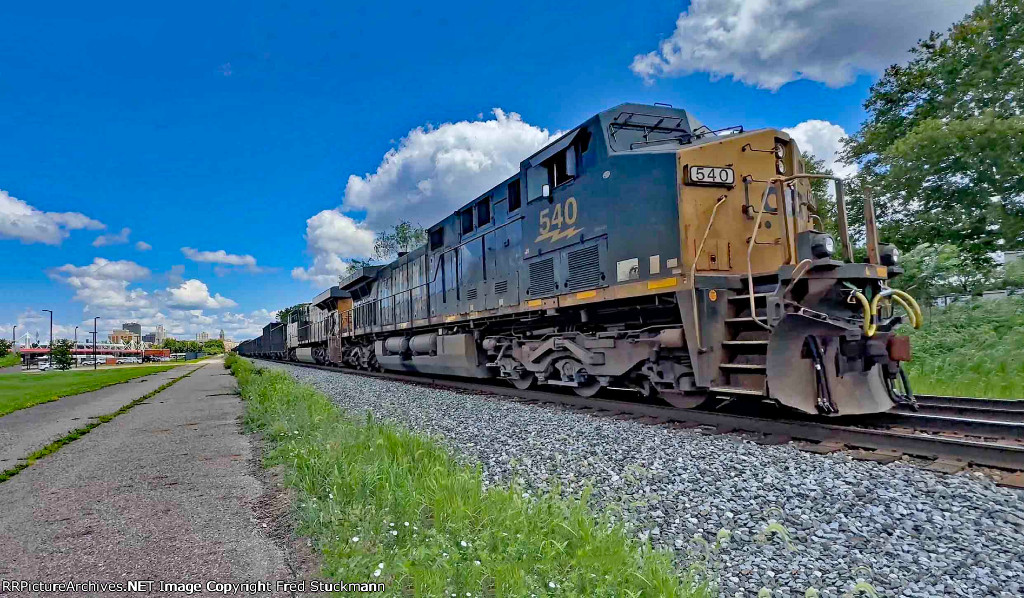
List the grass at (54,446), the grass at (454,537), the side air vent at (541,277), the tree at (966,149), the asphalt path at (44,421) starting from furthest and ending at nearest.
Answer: the tree at (966,149), the side air vent at (541,277), the asphalt path at (44,421), the grass at (54,446), the grass at (454,537)

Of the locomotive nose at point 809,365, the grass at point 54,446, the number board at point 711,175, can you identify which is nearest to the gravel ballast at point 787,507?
the locomotive nose at point 809,365

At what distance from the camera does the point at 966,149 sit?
13227mm

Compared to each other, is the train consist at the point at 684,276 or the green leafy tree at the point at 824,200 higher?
the green leafy tree at the point at 824,200

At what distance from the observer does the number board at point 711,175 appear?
19.9ft

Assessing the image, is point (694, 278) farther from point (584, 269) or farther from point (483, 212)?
point (483, 212)

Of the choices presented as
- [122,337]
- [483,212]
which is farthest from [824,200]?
[122,337]

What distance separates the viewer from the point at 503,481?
404 cm

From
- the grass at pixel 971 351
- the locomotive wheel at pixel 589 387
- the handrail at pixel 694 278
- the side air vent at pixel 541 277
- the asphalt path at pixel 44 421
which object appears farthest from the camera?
the grass at pixel 971 351

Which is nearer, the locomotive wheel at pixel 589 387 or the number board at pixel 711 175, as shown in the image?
the number board at pixel 711 175

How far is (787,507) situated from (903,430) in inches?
110

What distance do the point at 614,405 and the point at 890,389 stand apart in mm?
2872

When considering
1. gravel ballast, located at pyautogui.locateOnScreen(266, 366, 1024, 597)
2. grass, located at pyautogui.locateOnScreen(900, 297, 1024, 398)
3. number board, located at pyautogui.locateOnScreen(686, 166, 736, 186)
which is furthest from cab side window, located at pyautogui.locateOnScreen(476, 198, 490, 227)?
grass, located at pyautogui.locateOnScreen(900, 297, 1024, 398)

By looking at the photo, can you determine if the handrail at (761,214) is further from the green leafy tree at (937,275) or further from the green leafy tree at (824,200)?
the green leafy tree at (824,200)

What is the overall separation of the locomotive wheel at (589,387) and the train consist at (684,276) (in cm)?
2
